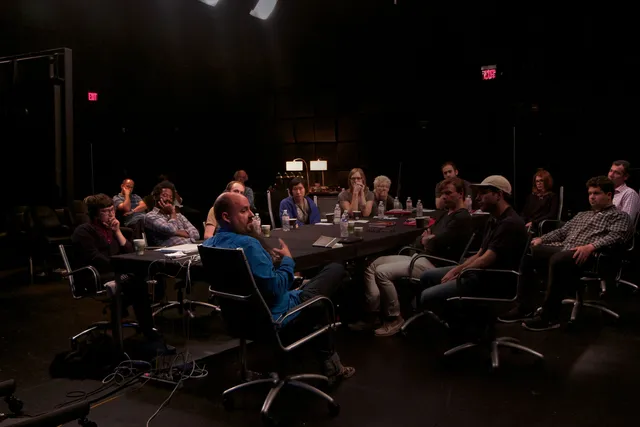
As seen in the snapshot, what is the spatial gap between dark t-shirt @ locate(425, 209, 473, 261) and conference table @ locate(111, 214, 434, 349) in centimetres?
49

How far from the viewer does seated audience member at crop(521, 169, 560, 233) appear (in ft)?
23.0

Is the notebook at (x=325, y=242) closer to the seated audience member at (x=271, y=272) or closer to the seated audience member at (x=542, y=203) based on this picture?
the seated audience member at (x=271, y=272)

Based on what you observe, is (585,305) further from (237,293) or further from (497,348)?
(237,293)

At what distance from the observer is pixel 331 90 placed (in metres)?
12.4

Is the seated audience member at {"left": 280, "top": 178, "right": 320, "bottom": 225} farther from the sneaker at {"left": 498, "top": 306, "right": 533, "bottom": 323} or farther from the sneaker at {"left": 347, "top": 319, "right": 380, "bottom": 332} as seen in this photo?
the sneaker at {"left": 498, "top": 306, "right": 533, "bottom": 323}

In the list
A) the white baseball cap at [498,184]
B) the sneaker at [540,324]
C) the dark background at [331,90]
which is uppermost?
the dark background at [331,90]

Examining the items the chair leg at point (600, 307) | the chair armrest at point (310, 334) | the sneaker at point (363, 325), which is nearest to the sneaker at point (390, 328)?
the sneaker at point (363, 325)

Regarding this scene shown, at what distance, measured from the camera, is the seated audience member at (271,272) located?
3049 mm

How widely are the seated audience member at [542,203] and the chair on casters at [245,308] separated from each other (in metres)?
4.64

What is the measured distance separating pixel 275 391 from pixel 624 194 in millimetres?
4563

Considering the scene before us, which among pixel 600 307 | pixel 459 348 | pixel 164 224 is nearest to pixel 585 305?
pixel 600 307

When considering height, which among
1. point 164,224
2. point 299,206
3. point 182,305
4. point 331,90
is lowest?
point 182,305

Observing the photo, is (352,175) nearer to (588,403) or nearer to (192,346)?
(192,346)

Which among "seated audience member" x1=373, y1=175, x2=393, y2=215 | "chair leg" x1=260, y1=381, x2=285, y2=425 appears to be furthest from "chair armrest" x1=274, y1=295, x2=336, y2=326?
"seated audience member" x1=373, y1=175, x2=393, y2=215
